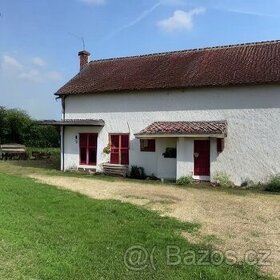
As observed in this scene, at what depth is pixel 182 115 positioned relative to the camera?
18750mm

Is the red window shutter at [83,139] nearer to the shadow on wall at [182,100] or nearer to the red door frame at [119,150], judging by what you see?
the shadow on wall at [182,100]

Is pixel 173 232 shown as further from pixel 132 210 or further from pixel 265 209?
pixel 265 209

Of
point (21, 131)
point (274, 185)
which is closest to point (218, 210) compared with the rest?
point (274, 185)

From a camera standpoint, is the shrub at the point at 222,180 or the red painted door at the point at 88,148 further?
the red painted door at the point at 88,148

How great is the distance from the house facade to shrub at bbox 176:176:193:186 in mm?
248

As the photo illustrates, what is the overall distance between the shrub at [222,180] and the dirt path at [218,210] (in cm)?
221

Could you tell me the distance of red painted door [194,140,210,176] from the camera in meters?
17.8

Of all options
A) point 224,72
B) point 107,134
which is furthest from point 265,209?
point 107,134

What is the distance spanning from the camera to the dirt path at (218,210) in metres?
7.50

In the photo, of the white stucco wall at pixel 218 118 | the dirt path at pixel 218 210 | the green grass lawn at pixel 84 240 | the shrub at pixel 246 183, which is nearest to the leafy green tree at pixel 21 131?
the white stucco wall at pixel 218 118

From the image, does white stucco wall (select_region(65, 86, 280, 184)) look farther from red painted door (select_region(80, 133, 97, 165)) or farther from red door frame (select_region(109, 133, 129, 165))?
red painted door (select_region(80, 133, 97, 165))

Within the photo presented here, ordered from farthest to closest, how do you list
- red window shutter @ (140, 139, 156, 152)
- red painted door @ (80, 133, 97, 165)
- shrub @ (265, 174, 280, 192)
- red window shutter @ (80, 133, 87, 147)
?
red window shutter @ (80, 133, 87, 147) → red painted door @ (80, 133, 97, 165) → red window shutter @ (140, 139, 156, 152) → shrub @ (265, 174, 280, 192)

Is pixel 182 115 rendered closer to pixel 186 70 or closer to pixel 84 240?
pixel 186 70

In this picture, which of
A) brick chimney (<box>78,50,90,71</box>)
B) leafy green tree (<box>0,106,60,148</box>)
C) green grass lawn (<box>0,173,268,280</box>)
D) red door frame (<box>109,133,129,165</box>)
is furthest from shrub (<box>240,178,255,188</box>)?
leafy green tree (<box>0,106,60,148</box>)
